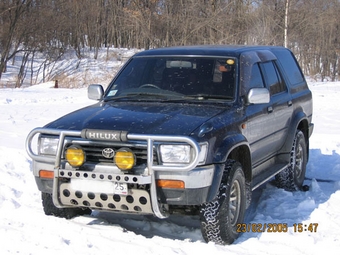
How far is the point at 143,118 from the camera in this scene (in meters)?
4.72

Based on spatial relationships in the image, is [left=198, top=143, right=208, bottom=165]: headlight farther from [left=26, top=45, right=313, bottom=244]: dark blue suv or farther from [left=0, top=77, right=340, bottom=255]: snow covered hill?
[left=0, top=77, right=340, bottom=255]: snow covered hill

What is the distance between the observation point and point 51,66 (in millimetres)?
42719

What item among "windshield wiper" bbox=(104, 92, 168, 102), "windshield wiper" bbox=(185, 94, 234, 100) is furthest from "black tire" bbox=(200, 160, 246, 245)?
"windshield wiper" bbox=(104, 92, 168, 102)

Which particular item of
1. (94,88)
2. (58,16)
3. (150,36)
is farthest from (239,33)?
(94,88)

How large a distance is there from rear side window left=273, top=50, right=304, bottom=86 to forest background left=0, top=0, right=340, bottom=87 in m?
19.5

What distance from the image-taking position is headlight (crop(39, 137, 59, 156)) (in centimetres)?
473

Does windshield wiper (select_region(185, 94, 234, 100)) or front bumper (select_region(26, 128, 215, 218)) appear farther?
windshield wiper (select_region(185, 94, 234, 100))

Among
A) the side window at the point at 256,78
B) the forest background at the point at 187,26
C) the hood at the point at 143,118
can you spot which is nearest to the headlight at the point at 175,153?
the hood at the point at 143,118

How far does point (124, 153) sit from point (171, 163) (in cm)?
39

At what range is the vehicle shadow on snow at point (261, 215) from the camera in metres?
5.19

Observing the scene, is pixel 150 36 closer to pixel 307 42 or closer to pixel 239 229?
pixel 307 42

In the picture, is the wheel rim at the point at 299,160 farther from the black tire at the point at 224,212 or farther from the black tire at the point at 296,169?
the black tire at the point at 224,212
